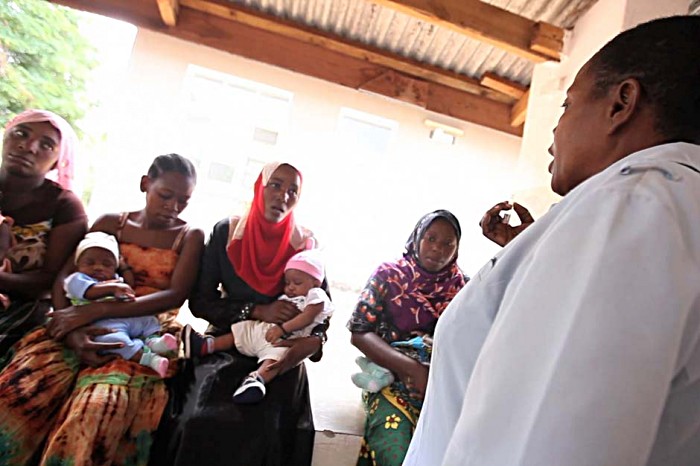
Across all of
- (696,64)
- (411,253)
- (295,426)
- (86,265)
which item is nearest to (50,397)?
(86,265)

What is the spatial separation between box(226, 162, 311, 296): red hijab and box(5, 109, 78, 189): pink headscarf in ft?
3.10

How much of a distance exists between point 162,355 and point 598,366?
70.2 inches

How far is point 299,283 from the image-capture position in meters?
2.10

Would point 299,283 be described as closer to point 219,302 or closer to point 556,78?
point 219,302

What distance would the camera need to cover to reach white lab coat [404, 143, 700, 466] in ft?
1.41

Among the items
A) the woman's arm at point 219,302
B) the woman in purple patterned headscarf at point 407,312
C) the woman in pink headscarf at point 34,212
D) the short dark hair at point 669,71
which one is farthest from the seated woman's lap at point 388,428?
the woman in pink headscarf at point 34,212

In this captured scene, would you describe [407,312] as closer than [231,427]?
No

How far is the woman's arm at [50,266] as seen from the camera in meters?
1.91

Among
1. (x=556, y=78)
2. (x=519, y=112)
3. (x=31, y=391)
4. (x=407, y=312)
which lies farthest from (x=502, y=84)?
(x=31, y=391)

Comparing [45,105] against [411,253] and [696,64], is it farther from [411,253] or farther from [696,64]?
[696,64]

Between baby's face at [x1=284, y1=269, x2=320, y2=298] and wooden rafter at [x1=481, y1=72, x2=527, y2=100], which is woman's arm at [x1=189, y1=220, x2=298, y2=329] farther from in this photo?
wooden rafter at [x1=481, y1=72, x2=527, y2=100]

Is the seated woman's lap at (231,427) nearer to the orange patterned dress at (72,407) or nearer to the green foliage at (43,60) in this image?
the orange patterned dress at (72,407)

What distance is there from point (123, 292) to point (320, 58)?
3.62 meters

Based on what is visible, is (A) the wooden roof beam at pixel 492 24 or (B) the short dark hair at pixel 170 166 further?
(A) the wooden roof beam at pixel 492 24
